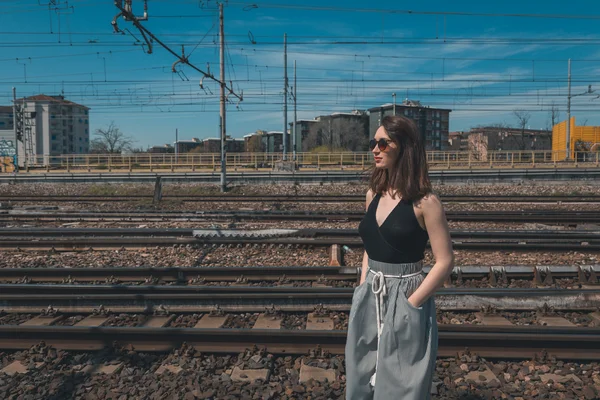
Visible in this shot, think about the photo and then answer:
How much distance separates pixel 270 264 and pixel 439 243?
249 inches

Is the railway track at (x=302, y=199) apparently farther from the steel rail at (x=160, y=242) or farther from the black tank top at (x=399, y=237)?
the black tank top at (x=399, y=237)

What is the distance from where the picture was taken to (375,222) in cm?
273

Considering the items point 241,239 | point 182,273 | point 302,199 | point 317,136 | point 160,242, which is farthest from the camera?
point 317,136

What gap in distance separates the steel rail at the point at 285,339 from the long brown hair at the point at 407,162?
Answer: 9.17 feet

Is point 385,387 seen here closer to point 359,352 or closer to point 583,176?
point 359,352

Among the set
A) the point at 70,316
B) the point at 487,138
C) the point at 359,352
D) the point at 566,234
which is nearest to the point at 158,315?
the point at 70,316

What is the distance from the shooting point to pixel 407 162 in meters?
2.64

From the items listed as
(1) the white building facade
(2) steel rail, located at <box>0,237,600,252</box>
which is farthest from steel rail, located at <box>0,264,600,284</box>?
(1) the white building facade

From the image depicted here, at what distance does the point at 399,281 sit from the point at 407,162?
61 cm

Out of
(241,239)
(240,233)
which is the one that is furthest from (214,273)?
(240,233)

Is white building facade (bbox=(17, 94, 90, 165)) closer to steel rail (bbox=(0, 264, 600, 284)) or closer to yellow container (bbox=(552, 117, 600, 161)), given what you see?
yellow container (bbox=(552, 117, 600, 161))

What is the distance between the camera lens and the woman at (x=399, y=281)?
256 centimetres

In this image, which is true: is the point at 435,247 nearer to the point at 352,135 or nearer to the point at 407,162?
the point at 407,162

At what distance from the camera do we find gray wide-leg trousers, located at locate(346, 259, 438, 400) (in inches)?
102
